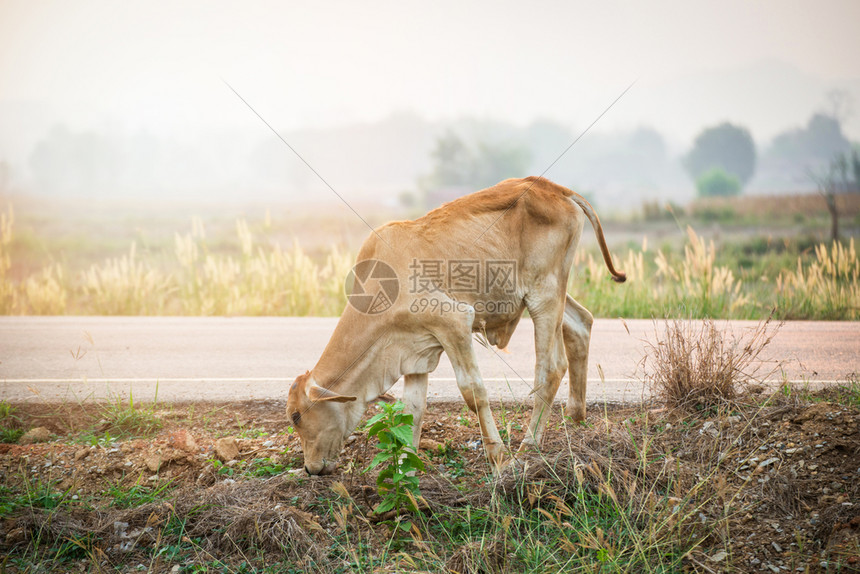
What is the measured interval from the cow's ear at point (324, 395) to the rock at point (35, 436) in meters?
2.88

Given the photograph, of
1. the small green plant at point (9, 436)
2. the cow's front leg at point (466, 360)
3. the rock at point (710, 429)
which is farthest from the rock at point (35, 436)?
the rock at point (710, 429)

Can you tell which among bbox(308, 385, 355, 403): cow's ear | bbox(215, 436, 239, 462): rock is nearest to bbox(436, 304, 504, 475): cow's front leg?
bbox(308, 385, 355, 403): cow's ear

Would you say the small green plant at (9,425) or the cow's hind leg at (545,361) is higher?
the cow's hind leg at (545,361)

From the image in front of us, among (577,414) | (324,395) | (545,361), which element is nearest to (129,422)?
(324,395)

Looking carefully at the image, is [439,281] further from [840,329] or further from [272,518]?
[840,329]

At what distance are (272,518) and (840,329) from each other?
8915 mm

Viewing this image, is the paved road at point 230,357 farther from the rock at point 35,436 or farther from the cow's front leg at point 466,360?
the cow's front leg at point 466,360

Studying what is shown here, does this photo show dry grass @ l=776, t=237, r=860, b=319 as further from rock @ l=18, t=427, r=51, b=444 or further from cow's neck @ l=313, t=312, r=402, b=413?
rock @ l=18, t=427, r=51, b=444

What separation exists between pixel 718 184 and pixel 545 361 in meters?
65.8

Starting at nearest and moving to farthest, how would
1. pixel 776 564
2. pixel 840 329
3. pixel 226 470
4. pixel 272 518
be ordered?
pixel 776 564 → pixel 272 518 → pixel 226 470 → pixel 840 329

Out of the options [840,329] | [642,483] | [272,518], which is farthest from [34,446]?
[840,329]

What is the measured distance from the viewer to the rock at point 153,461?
4.84 meters

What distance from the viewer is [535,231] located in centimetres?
502

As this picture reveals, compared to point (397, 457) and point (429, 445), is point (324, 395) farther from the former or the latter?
point (429, 445)
